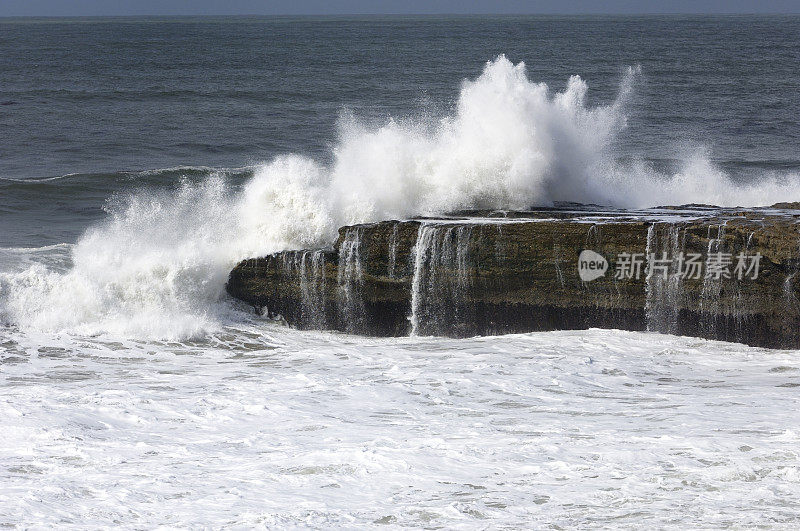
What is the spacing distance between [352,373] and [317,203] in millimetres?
2939

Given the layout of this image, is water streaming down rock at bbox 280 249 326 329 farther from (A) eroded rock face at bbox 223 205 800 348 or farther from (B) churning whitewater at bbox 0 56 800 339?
(B) churning whitewater at bbox 0 56 800 339

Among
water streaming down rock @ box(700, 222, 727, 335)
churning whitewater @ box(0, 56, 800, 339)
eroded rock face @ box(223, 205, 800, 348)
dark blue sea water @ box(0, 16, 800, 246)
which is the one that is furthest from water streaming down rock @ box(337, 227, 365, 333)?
dark blue sea water @ box(0, 16, 800, 246)

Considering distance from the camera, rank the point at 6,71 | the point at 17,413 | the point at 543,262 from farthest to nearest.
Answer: the point at 6,71 → the point at 543,262 → the point at 17,413

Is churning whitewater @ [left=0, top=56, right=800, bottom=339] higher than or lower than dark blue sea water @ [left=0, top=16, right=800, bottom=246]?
lower

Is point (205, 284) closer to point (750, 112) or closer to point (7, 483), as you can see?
point (7, 483)

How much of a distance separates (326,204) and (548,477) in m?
5.47

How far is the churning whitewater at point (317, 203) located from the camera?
10.0m

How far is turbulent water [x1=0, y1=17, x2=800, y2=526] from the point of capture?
17.8ft

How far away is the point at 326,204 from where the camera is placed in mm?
10359

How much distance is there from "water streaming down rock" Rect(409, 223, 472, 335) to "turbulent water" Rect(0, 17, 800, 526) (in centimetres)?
36

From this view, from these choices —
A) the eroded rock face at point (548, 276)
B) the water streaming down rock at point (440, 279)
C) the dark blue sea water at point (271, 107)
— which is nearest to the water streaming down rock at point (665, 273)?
the eroded rock face at point (548, 276)

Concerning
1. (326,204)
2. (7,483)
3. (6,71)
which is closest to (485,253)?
(326,204)

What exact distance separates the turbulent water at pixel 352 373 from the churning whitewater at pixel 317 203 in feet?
0.10

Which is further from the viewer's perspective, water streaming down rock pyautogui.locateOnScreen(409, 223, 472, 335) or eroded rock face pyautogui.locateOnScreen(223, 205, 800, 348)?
water streaming down rock pyautogui.locateOnScreen(409, 223, 472, 335)
